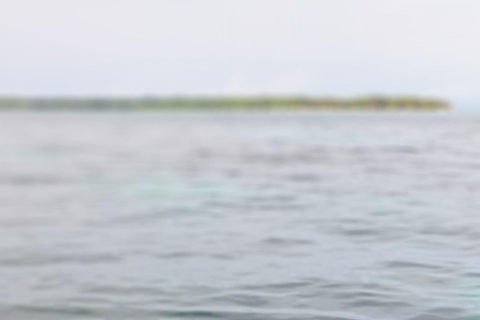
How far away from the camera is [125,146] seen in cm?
2655

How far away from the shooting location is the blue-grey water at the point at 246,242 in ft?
18.2

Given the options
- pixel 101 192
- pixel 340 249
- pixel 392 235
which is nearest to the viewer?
pixel 340 249

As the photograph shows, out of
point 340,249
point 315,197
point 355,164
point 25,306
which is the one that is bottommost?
point 25,306

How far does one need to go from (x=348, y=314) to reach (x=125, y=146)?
2204 centimetres

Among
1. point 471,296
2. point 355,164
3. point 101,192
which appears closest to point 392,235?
point 471,296

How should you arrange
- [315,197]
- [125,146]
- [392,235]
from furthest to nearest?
1. [125,146]
2. [315,197]
3. [392,235]

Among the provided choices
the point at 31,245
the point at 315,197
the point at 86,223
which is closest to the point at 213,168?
the point at 315,197

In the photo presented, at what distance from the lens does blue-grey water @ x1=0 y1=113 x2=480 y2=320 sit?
556 centimetres

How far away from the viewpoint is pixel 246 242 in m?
7.92

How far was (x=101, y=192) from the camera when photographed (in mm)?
13000

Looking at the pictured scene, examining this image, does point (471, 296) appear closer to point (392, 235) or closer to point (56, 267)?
point (392, 235)

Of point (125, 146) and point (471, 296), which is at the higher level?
point (125, 146)

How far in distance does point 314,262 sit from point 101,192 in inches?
277

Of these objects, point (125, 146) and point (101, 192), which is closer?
point (101, 192)
